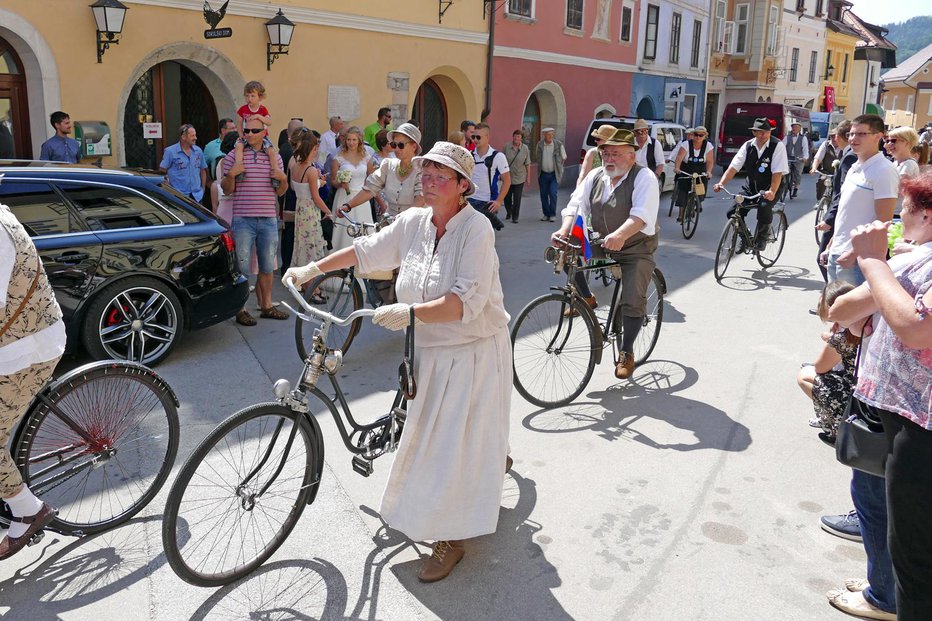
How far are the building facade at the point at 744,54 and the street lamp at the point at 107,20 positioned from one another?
27.9 m

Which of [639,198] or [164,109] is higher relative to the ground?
[164,109]

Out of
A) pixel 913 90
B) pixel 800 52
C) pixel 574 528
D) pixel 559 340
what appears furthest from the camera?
pixel 913 90

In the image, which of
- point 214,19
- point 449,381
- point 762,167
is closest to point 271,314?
point 449,381

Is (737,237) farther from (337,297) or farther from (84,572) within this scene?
(84,572)

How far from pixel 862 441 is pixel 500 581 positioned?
5.02ft

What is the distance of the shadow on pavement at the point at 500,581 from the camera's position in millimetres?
3285

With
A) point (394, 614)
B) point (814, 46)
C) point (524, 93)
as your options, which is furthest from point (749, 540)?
point (814, 46)

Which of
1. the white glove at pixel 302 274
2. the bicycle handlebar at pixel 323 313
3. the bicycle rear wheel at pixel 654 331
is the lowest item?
the bicycle rear wheel at pixel 654 331

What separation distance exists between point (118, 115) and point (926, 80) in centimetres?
7416

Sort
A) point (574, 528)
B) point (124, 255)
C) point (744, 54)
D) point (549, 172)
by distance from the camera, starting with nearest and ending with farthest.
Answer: point (574, 528), point (124, 255), point (549, 172), point (744, 54)

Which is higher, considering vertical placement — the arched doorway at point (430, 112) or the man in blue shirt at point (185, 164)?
the arched doorway at point (430, 112)

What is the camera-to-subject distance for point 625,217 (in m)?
5.61

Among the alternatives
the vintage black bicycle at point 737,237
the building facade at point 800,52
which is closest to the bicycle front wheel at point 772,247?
the vintage black bicycle at point 737,237

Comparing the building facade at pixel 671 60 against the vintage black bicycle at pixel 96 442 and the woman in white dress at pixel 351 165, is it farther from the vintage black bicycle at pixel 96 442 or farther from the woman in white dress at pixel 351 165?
the vintage black bicycle at pixel 96 442
